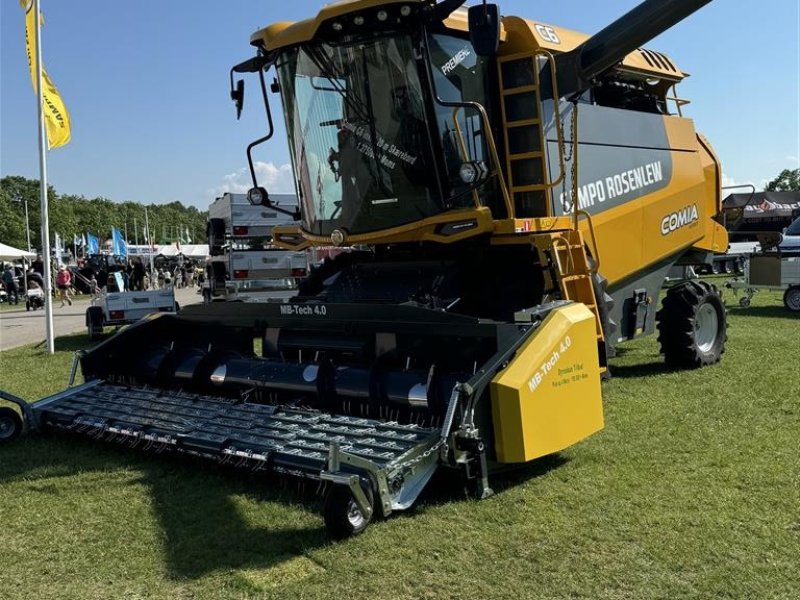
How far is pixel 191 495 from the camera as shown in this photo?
14.4 feet

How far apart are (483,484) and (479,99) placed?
3.14m

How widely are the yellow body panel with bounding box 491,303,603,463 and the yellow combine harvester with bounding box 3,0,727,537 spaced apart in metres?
0.01

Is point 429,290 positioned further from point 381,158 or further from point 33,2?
point 33,2

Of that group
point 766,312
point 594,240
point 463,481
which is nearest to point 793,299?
point 766,312

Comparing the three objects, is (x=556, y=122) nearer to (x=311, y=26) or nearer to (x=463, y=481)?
(x=311, y=26)

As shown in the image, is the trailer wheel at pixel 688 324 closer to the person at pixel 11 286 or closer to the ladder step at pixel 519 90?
the ladder step at pixel 519 90

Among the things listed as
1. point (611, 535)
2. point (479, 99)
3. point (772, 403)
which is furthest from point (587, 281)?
point (611, 535)

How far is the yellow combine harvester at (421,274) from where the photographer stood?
419 centimetres

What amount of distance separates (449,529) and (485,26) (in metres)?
2.97

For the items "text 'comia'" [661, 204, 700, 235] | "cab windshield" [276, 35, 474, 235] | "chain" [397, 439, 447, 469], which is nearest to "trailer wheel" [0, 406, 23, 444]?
"cab windshield" [276, 35, 474, 235]

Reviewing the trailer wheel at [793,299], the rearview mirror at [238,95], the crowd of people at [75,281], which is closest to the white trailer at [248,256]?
the crowd of people at [75,281]

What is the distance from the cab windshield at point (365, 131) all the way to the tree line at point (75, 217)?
123ft

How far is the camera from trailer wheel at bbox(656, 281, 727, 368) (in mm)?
7738

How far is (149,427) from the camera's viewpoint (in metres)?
4.98
